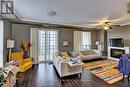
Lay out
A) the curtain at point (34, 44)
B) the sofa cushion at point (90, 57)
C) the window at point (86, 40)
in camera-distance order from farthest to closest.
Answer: the window at point (86, 40) → the sofa cushion at point (90, 57) → the curtain at point (34, 44)

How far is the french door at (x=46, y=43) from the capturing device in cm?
779

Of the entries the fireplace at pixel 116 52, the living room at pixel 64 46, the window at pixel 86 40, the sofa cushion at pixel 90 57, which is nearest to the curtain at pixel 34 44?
the living room at pixel 64 46

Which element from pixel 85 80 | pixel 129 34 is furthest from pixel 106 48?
pixel 85 80

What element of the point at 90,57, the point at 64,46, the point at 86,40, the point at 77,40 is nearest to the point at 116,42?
the point at 90,57

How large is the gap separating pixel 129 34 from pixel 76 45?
3.60m

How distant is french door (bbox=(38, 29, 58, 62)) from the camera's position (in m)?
7.79

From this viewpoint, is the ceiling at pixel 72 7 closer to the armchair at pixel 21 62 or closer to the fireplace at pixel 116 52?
the armchair at pixel 21 62

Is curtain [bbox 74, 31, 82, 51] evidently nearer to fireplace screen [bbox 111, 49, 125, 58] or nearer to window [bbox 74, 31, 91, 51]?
window [bbox 74, 31, 91, 51]

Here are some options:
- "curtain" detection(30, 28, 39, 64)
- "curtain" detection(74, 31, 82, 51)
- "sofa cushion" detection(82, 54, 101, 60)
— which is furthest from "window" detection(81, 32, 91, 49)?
"curtain" detection(30, 28, 39, 64)

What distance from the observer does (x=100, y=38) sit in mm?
10250

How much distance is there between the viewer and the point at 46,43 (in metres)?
7.99

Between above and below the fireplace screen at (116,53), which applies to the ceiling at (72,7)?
above

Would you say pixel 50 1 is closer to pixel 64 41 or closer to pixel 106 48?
pixel 64 41

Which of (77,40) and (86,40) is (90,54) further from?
(86,40)
